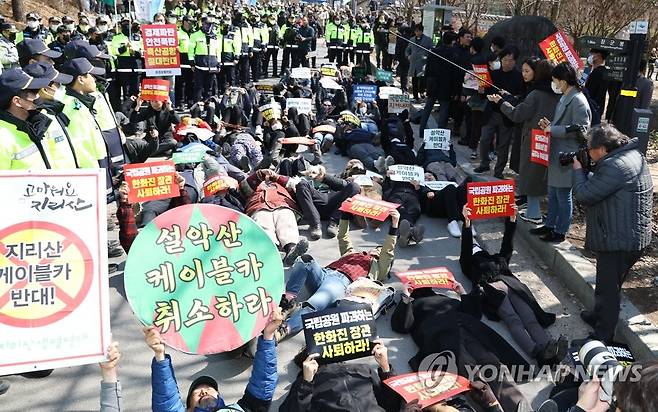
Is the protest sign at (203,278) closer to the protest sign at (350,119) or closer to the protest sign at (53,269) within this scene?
the protest sign at (53,269)

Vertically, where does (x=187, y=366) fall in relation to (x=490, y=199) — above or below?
below

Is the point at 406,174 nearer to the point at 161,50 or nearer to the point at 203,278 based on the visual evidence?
the point at 203,278

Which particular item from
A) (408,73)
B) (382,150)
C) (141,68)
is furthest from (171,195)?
(408,73)

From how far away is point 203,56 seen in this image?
1352cm

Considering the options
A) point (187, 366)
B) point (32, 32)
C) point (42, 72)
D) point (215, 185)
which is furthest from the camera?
point (32, 32)

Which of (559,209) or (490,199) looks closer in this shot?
(490,199)

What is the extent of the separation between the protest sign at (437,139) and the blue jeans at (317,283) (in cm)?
375

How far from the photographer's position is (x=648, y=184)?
4.52m

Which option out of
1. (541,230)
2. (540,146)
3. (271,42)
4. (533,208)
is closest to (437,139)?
(533,208)

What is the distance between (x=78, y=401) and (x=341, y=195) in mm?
4034

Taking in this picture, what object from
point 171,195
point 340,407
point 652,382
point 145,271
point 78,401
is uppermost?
point 652,382

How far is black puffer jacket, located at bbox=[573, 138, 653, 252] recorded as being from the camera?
4406 millimetres

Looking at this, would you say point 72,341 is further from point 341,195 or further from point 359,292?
point 341,195

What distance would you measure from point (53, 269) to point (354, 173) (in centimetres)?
575
